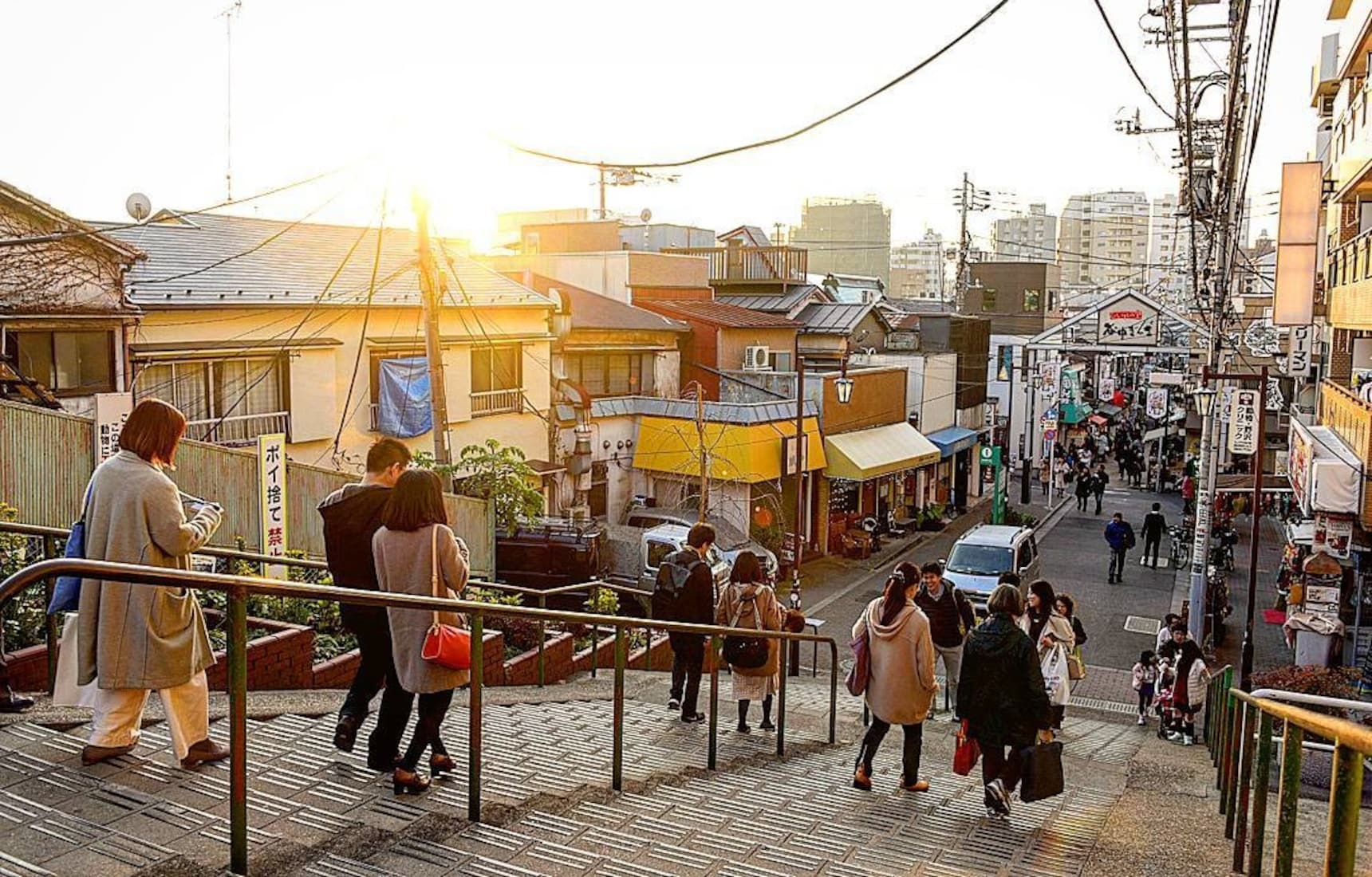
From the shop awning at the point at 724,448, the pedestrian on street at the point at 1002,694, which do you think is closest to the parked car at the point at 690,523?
the shop awning at the point at 724,448

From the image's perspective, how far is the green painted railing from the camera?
3.01m

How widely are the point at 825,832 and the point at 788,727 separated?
380cm

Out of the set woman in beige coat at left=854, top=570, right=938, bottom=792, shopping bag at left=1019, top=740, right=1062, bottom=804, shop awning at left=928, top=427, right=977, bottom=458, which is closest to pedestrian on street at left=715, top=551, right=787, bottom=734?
woman in beige coat at left=854, top=570, right=938, bottom=792

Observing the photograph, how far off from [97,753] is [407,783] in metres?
1.25

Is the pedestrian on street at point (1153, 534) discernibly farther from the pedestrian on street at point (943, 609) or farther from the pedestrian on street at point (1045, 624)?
the pedestrian on street at point (1045, 624)

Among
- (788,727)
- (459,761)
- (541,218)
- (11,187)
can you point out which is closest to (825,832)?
(459,761)

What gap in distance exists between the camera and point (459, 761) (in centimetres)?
562

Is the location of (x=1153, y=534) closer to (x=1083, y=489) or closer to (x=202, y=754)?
(x=1083, y=489)

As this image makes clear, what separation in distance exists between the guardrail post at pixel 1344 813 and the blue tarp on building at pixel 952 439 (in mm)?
32248

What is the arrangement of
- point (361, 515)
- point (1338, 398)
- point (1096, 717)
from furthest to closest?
point (1338, 398) < point (1096, 717) < point (361, 515)

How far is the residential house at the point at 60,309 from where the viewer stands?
14.6 metres

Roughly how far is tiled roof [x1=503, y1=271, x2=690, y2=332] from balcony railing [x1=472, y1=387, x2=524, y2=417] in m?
3.46

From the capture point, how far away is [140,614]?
4586 millimetres

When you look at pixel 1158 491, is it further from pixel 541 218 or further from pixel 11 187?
pixel 11 187
